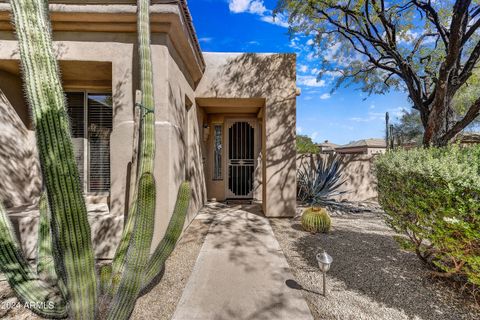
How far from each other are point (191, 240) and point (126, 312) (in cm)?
240

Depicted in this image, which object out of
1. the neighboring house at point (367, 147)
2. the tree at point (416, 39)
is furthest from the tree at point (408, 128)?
the tree at point (416, 39)

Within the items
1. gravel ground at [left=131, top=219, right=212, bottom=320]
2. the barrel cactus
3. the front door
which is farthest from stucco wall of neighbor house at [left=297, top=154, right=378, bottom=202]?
gravel ground at [left=131, top=219, right=212, bottom=320]

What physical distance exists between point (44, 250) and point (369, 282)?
13.1ft

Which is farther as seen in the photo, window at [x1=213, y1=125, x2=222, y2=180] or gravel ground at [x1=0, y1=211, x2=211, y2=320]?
window at [x1=213, y1=125, x2=222, y2=180]

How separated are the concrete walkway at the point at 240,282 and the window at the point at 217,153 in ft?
10.9

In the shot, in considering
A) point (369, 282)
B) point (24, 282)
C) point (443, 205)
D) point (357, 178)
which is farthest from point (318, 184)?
point (24, 282)

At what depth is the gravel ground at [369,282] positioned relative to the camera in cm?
232

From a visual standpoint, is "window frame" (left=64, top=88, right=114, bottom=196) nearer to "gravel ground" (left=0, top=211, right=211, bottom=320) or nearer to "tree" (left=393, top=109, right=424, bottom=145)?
"gravel ground" (left=0, top=211, right=211, bottom=320)

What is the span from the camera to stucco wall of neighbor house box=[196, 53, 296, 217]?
5633 mm

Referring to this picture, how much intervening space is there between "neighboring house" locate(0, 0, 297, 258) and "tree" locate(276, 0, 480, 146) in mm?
2735

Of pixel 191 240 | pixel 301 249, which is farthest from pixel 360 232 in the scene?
pixel 191 240

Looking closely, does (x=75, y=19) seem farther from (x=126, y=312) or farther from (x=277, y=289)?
(x=277, y=289)

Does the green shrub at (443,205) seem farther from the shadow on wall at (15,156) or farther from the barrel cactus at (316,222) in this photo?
the shadow on wall at (15,156)

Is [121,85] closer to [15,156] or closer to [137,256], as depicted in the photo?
[15,156]
